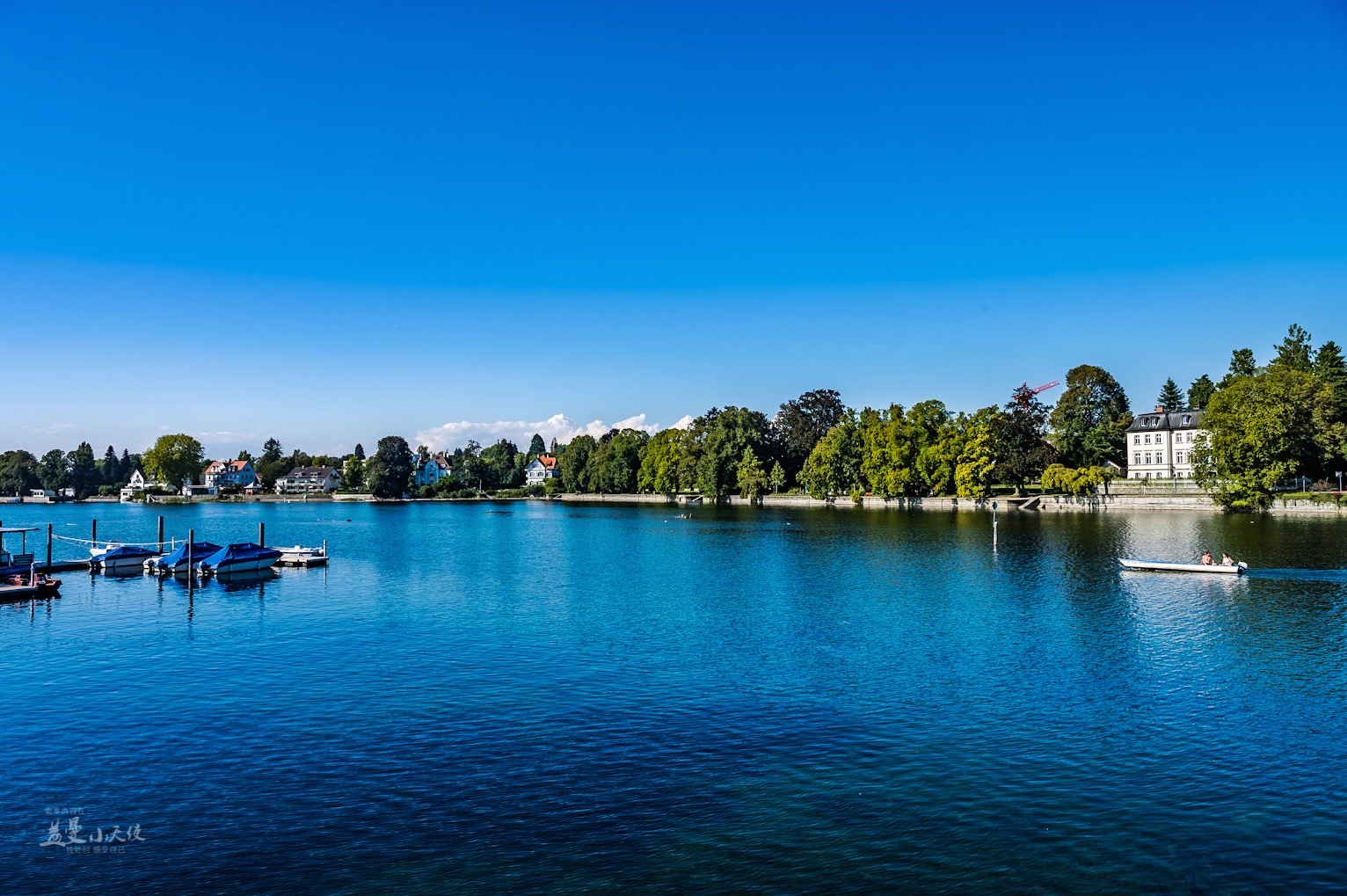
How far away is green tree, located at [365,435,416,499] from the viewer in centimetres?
18725

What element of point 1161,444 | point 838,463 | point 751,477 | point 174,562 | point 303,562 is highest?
point 1161,444

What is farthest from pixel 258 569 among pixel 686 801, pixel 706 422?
pixel 706 422

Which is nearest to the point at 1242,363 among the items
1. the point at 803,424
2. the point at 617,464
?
the point at 803,424

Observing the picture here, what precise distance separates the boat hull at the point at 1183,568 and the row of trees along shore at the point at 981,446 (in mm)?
56161

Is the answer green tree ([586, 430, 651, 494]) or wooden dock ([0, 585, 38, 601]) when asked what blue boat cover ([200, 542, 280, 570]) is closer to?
wooden dock ([0, 585, 38, 601])

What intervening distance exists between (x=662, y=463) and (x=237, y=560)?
4755 inches

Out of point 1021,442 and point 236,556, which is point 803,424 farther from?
point 236,556

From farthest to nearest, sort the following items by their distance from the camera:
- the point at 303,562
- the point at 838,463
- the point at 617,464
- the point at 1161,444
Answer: the point at 617,464 → the point at 838,463 → the point at 1161,444 → the point at 303,562

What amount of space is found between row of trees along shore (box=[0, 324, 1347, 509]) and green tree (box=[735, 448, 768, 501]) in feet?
0.76

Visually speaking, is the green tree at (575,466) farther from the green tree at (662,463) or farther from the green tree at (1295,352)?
the green tree at (1295,352)

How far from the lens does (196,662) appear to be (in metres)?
29.5

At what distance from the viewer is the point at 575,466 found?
196m

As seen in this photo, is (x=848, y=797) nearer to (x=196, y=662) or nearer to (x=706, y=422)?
(x=196, y=662)

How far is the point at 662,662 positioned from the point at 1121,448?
433ft
